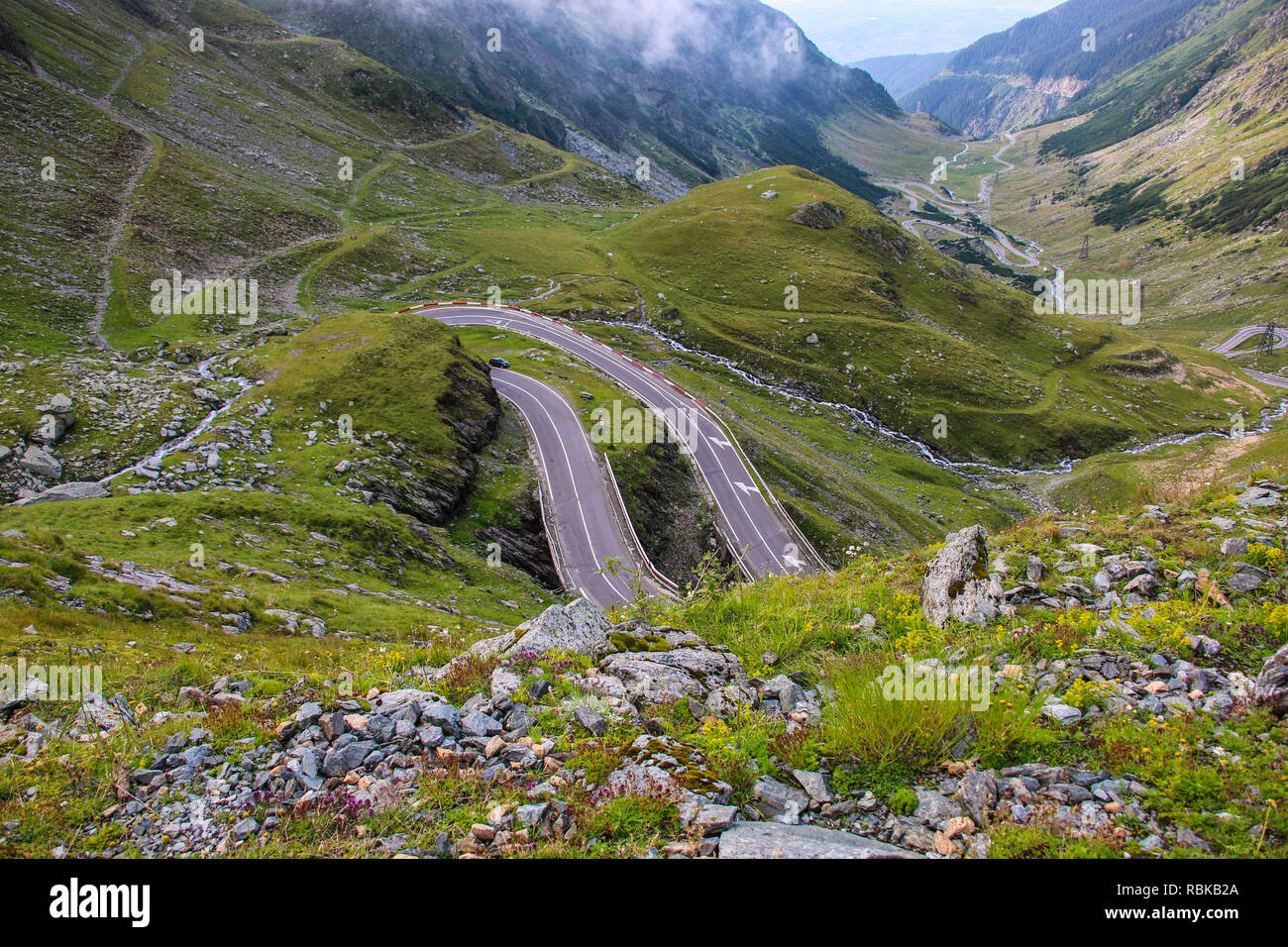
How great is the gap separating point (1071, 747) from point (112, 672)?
47.3 feet

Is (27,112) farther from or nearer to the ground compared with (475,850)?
farther from the ground

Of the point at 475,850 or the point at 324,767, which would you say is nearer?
the point at 475,850

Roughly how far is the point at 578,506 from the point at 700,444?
1989 centimetres

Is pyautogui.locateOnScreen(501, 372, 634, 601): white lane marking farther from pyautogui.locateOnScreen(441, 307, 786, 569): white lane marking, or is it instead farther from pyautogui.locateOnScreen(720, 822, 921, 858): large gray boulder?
pyautogui.locateOnScreen(720, 822, 921, 858): large gray boulder

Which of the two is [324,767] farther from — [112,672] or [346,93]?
[346,93]

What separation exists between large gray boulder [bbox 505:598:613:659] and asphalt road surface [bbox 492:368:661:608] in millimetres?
24316

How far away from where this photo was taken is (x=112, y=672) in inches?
390

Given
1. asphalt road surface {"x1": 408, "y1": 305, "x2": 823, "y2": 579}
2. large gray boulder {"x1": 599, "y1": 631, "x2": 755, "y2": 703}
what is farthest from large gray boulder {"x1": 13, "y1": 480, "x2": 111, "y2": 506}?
large gray boulder {"x1": 599, "y1": 631, "x2": 755, "y2": 703}

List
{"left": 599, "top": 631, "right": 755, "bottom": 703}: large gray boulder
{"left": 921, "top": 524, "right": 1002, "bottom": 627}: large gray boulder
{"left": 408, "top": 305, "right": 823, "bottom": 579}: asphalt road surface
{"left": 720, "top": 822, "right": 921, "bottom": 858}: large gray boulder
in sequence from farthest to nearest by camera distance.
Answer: {"left": 408, "top": 305, "right": 823, "bottom": 579}: asphalt road surface
{"left": 921, "top": 524, "right": 1002, "bottom": 627}: large gray boulder
{"left": 599, "top": 631, "right": 755, "bottom": 703}: large gray boulder
{"left": 720, "top": 822, "right": 921, "bottom": 858}: large gray boulder

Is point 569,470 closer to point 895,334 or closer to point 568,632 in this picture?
point 568,632

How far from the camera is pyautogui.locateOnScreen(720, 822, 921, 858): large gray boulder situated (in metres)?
4.80

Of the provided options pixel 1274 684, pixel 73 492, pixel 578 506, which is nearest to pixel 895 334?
pixel 578 506

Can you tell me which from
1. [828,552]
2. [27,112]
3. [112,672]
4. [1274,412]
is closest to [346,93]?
[27,112]

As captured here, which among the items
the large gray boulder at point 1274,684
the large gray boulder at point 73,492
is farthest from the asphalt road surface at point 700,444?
the large gray boulder at point 73,492
